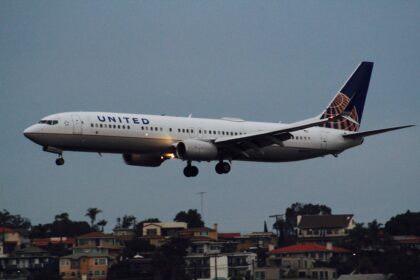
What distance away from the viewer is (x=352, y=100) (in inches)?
3969

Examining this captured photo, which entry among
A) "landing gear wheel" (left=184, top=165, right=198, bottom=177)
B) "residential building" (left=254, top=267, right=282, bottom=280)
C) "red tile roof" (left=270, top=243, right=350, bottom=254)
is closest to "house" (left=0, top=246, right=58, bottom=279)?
"residential building" (left=254, top=267, right=282, bottom=280)

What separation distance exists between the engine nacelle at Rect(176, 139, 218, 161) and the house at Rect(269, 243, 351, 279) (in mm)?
29718

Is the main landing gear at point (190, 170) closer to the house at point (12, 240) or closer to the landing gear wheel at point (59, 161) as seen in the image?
the landing gear wheel at point (59, 161)

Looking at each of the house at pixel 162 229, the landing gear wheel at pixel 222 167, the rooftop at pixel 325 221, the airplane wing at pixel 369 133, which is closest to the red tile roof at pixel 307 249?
the airplane wing at pixel 369 133

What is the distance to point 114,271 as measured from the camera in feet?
394

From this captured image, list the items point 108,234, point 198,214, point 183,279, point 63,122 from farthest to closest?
point 198,214 < point 108,234 < point 183,279 < point 63,122

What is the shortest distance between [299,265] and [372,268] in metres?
18.4

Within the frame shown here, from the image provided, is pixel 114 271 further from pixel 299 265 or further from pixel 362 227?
pixel 362 227

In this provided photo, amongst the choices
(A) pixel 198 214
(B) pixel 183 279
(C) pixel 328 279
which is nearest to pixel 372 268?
(C) pixel 328 279

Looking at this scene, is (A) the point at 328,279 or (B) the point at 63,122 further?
(A) the point at 328,279


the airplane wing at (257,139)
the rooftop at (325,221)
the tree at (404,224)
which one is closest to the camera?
the airplane wing at (257,139)

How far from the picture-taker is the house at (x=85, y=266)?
12388cm

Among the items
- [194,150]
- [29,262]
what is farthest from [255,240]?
[194,150]

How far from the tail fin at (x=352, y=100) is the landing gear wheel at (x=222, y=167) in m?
12.7
